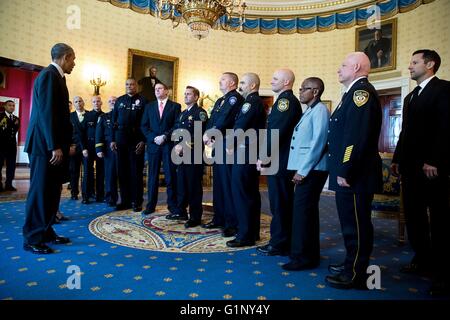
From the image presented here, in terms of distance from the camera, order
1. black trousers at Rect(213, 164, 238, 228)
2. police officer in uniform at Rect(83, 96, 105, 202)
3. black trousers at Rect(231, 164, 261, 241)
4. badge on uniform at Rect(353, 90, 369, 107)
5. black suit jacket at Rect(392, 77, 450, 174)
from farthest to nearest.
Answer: police officer in uniform at Rect(83, 96, 105, 202) → black trousers at Rect(213, 164, 238, 228) → black trousers at Rect(231, 164, 261, 241) → black suit jacket at Rect(392, 77, 450, 174) → badge on uniform at Rect(353, 90, 369, 107)

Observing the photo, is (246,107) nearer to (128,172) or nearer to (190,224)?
(190,224)

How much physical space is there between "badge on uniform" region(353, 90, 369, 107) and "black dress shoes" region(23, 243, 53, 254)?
2747 millimetres

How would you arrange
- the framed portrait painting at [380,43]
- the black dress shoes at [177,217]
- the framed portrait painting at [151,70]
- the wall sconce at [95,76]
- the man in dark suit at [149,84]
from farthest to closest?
the man in dark suit at [149,84], the framed portrait painting at [151,70], the framed portrait painting at [380,43], the wall sconce at [95,76], the black dress shoes at [177,217]

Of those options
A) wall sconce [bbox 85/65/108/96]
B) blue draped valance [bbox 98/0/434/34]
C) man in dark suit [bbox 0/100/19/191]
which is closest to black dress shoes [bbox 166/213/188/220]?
man in dark suit [bbox 0/100/19/191]

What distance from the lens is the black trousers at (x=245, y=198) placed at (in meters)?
3.26

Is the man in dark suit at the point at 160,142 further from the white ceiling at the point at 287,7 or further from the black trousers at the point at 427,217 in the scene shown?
the white ceiling at the point at 287,7

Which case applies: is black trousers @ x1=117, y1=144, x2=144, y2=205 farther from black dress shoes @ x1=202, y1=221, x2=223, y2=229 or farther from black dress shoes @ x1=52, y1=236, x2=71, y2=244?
black dress shoes @ x1=52, y1=236, x2=71, y2=244

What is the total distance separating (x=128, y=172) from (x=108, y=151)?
1.93ft

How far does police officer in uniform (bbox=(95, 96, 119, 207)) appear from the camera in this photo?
5.18 metres

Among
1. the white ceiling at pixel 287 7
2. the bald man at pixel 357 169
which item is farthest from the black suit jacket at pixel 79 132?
the white ceiling at pixel 287 7

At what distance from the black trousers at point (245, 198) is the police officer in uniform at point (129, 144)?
6.95ft

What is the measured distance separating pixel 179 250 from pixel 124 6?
764 cm

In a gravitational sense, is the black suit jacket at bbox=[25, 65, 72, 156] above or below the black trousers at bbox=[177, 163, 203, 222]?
above

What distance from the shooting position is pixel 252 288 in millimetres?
2223
